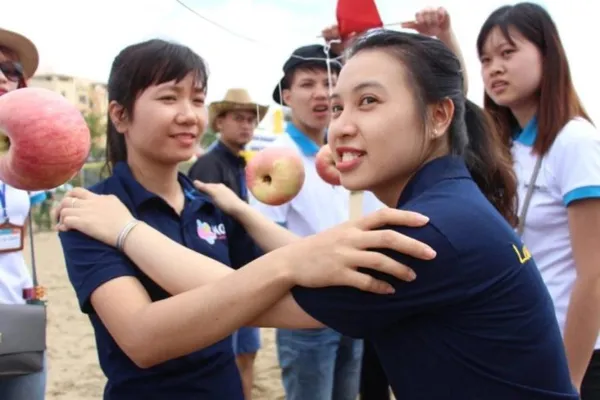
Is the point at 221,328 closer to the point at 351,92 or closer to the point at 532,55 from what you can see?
the point at 351,92

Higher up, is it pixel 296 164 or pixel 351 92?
pixel 351 92

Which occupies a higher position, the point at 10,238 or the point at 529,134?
the point at 529,134

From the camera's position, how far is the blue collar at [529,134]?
2.39 m

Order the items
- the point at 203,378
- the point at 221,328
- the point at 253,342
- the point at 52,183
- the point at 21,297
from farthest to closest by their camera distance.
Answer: the point at 253,342, the point at 21,297, the point at 203,378, the point at 52,183, the point at 221,328

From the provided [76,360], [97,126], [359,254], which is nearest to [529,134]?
[359,254]

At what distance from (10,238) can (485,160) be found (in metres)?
2.16

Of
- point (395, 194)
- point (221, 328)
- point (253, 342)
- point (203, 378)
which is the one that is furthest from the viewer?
point (253, 342)

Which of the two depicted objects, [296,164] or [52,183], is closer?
[52,183]

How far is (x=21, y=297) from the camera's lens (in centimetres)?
276

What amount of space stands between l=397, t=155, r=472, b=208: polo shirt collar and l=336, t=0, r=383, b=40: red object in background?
1.39 metres

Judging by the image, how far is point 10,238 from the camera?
271 centimetres

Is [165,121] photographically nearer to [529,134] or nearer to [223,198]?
[223,198]

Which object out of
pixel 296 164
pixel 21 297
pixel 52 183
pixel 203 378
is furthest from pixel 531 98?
pixel 21 297

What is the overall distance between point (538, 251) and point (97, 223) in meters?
1.68
